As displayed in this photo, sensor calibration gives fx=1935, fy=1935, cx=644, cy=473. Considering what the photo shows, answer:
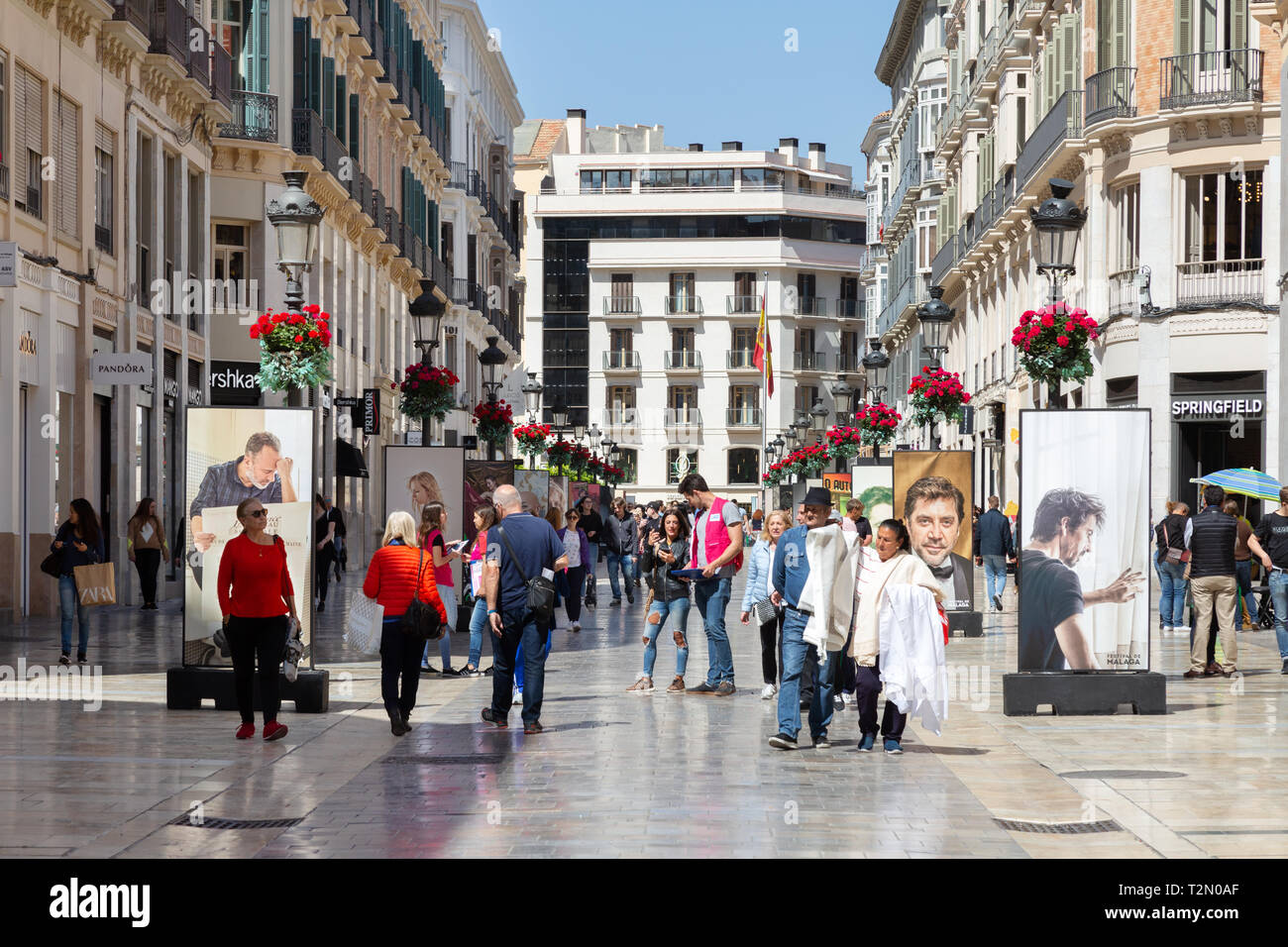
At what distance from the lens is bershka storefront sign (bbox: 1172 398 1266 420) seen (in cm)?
3478

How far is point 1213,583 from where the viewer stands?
59.5ft

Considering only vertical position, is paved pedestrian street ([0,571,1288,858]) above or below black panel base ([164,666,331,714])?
below

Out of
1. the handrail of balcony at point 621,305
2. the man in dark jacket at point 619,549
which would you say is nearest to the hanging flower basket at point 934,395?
the man in dark jacket at point 619,549

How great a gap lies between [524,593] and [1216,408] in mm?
24480

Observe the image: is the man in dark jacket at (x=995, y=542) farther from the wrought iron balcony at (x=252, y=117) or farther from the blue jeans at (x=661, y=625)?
the wrought iron balcony at (x=252, y=117)

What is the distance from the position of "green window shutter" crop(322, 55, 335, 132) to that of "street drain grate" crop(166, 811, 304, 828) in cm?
3209

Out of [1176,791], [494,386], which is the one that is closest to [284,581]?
[1176,791]

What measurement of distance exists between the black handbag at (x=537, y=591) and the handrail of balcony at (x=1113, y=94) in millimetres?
26460

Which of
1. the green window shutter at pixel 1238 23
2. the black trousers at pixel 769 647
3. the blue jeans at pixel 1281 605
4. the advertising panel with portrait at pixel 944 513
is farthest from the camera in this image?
the green window shutter at pixel 1238 23

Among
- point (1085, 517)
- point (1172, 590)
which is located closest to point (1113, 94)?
point (1172, 590)

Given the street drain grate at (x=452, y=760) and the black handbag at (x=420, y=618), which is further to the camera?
the black handbag at (x=420, y=618)

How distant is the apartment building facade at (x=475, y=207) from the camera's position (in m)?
63.0

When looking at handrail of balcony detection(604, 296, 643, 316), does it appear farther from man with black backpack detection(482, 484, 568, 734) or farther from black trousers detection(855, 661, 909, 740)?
black trousers detection(855, 661, 909, 740)

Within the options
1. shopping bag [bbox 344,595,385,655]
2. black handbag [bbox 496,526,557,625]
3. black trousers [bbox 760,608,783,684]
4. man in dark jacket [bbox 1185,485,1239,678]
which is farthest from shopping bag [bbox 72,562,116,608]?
man in dark jacket [bbox 1185,485,1239,678]
